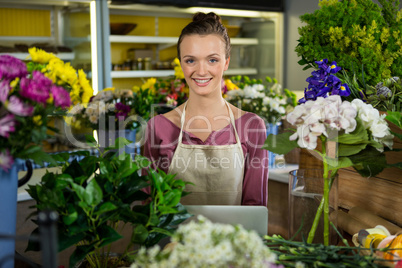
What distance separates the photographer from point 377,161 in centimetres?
103

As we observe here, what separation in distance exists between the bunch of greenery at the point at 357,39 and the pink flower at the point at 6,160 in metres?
1.00

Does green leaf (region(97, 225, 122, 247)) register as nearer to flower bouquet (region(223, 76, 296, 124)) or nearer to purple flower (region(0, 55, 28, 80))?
purple flower (region(0, 55, 28, 80))

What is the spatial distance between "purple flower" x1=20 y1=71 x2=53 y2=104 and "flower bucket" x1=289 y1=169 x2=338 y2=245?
0.59 metres

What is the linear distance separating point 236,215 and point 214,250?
391 millimetres

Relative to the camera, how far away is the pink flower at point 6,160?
76 centimetres

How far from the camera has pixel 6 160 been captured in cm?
76

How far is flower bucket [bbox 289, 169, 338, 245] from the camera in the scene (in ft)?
3.38

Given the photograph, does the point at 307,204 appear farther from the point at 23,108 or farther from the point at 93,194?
the point at 23,108

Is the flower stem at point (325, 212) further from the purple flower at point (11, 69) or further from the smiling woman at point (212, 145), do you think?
the purple flower at point (11, 69)

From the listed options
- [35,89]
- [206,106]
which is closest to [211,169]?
[206,106]

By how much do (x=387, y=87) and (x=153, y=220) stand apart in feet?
2.72

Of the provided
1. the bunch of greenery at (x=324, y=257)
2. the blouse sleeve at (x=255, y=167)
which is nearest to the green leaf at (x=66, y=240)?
the bunch of greenery at (x=324, y=257)

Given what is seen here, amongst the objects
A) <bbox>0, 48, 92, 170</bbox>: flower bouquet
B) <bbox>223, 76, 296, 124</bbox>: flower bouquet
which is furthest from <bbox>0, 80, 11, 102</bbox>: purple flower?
<bbox>223, 76, 296, 124</bbox>: flower bouquet

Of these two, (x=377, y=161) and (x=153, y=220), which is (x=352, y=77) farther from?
(x=153, y=220)
